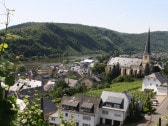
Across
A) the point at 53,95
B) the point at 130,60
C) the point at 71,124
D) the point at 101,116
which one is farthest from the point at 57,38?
the point at 71,124

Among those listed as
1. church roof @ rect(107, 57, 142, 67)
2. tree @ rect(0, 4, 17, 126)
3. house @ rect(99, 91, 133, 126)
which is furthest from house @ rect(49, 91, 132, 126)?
church roof @ rect(107, 57, 142, 67)

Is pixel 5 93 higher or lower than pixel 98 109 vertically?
higher

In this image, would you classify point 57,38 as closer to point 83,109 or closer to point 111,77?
point 111,77

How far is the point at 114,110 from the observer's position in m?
26.8

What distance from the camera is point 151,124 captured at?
80.9 ft

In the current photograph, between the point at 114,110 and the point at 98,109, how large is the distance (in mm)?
1433

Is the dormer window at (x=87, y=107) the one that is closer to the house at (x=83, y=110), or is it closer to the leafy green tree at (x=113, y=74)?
the house at (x=83, y=110)

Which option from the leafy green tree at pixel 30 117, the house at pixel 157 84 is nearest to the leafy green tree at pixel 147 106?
the house at pixel 157 84

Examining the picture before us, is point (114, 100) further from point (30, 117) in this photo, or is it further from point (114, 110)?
point (30, 117)

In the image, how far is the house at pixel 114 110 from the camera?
26516 millimetres

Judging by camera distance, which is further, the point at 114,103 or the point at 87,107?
the point at 114,103

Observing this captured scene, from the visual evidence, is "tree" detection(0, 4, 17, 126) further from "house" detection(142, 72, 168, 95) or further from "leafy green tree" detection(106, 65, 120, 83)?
"leafy green tree" detection(106, 65, 120, 83)

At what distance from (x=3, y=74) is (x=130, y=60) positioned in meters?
58.4

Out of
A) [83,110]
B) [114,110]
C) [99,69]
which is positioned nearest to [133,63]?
[99,69]
